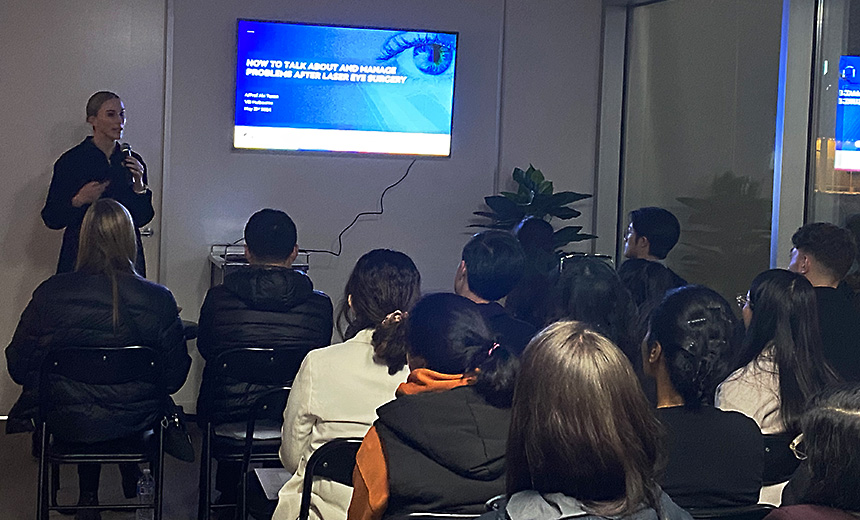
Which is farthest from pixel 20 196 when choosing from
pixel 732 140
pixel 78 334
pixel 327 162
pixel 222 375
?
pixel 732 140

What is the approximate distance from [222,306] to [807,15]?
115 inches

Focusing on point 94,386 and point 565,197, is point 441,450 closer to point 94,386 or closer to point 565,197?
point 94,386

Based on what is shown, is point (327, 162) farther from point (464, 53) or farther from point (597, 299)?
point (597, 299)

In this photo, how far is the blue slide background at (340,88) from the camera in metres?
5.63

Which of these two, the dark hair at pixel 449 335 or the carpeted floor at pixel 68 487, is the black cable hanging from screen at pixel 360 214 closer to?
the carpeted floor at pixel 68 487

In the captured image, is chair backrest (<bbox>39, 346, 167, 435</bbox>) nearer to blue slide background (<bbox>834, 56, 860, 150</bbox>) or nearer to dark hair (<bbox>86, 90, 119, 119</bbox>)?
dark hair (<bbox>86, 90, 119, 119</bbox>)

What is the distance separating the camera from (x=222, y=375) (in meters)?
3.20

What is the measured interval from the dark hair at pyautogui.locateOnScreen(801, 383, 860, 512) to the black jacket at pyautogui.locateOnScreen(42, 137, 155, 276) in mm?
3793

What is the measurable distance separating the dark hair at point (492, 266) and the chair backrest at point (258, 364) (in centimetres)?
64

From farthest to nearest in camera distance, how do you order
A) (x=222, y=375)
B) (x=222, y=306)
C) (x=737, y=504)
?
(x=222, y=306)
(x=222, y=375)
(x=737, y=504)

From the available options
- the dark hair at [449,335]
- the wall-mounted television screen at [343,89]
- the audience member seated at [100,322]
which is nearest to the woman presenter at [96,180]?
the wall-mounted television screen at [343,89]

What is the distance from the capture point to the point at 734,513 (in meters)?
1.94

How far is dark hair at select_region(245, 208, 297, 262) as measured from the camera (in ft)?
12.0

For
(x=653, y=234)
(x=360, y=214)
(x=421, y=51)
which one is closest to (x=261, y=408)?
(x=653, y=234)
